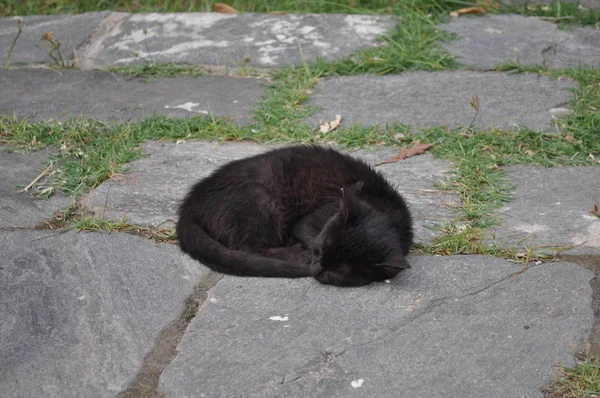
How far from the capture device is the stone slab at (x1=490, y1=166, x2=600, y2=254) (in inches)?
137

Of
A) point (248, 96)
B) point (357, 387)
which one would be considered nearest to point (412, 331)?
point (357, 387)

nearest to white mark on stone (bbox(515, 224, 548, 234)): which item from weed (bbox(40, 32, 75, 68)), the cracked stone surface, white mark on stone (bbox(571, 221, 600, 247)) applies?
white mark on stone (bbox(571, 221, 600, 247))

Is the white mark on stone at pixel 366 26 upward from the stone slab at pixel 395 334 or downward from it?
upward

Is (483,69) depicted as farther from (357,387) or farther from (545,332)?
(357,387)

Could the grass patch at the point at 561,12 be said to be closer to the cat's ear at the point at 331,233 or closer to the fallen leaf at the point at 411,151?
the fallen leaf at the point at 411,151

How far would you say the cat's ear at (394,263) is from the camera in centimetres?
318

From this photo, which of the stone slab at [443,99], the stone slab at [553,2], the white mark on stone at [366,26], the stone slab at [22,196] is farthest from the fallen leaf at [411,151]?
the stone slab at [553,2]

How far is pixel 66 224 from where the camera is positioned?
3680mm

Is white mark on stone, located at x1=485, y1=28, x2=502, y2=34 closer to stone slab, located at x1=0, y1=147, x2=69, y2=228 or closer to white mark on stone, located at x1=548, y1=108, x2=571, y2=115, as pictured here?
white mark on stone, located at x1=548, y1=108, x2=571, y2=115

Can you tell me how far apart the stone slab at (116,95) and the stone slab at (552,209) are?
174 centimetres

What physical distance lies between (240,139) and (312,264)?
1467mm

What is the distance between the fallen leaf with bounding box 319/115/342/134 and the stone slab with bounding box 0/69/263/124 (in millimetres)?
468

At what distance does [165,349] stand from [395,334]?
807 mm

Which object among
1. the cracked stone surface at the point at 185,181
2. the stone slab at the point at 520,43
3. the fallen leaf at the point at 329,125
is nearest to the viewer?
the cracked stone surface at the point at 185,181
